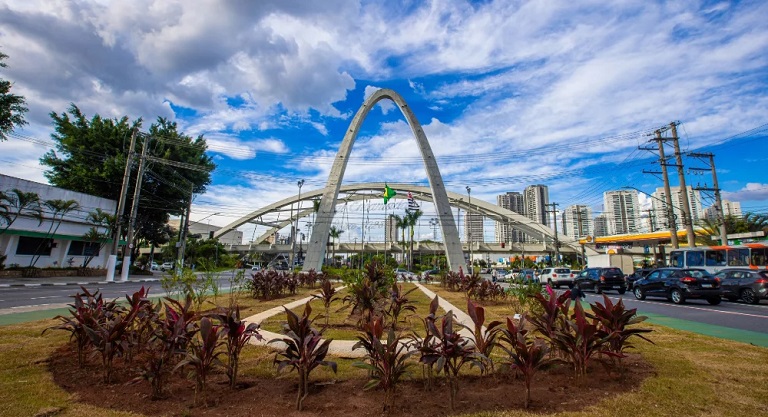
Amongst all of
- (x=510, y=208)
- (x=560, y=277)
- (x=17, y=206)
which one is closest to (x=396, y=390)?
(x=560, y=277)

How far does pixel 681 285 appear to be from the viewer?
50.0 ft

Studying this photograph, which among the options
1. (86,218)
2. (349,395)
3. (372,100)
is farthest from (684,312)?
(86,218)

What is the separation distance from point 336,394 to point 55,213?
35501 millimetres

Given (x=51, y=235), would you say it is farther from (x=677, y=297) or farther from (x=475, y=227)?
(x=475, y=227)

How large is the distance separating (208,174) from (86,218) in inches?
472

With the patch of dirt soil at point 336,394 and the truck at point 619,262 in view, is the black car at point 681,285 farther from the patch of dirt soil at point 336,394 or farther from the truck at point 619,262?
the truck at point 619,262

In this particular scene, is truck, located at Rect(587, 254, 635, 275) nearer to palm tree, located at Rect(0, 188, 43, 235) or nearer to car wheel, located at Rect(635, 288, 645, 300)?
car wheel, located at Rect(635, 288, 645, 300)

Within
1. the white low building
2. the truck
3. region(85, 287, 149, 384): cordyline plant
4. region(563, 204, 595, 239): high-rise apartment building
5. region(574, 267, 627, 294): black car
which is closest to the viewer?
region(85, 287, 149, 384): cordyline plant

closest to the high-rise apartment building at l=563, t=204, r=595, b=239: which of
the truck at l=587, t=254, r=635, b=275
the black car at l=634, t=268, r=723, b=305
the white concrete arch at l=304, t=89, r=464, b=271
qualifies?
the truck at l=587, t=254, r=635, b=275

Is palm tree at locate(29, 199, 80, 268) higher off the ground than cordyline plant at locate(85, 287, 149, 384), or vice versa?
palm tree at locate(29, 199, 80, 268)

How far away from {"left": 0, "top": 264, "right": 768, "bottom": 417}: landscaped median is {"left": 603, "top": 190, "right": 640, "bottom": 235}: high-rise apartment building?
6642 centimetres

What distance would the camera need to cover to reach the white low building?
27344mm

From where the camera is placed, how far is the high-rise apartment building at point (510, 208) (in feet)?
283

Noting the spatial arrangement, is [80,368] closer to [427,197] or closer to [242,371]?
[242,371]
